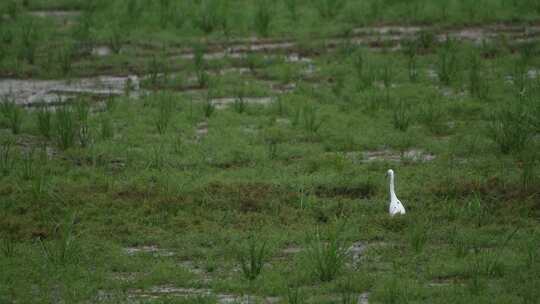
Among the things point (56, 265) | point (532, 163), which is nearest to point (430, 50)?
point (532, 163)

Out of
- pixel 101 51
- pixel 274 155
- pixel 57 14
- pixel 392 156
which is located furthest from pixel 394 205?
pixel 57 14

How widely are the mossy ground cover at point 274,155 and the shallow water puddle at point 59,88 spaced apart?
0.19 metres

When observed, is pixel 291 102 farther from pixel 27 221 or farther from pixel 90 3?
pixel 90 3

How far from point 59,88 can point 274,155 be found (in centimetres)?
420

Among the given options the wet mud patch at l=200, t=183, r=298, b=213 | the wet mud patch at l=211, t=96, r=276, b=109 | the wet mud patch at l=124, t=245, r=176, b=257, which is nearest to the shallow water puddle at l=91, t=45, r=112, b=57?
the wet mud patch at l=211, t=96, r=276, b=109

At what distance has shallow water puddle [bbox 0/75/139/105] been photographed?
45.6ft

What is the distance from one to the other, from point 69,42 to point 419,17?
5.46 meters

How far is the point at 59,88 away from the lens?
14336 mm

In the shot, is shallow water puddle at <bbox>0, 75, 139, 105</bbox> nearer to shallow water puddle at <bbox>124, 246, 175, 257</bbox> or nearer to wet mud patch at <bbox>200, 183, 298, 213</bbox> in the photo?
wet mud patch at <bbox>200, 183, 298, 213</bbox>

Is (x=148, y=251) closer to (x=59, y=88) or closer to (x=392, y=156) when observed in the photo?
(x=392, y=156)

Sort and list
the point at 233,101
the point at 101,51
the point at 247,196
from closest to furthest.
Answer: the point at 247,196
the point at 233,101
the point at 101,51

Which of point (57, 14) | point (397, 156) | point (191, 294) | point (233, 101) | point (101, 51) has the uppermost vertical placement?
point (57, 14)

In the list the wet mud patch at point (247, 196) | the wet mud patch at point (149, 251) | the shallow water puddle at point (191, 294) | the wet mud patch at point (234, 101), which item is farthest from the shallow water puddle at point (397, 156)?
the shallow water puddle at point (191, 294)

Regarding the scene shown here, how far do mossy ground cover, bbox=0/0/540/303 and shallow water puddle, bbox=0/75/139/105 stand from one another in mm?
185
